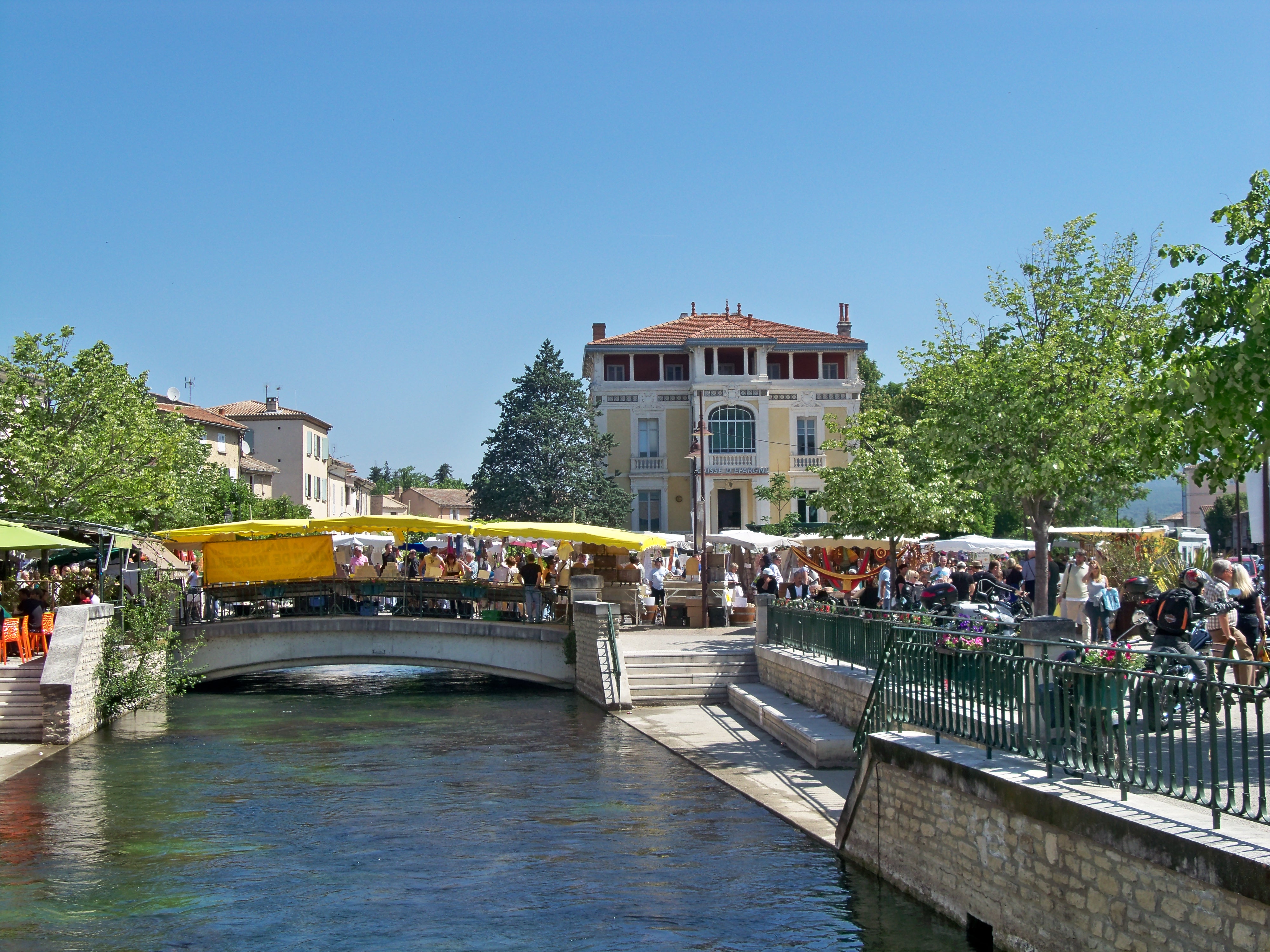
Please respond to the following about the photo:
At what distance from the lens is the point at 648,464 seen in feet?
181

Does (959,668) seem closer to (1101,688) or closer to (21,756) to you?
(1101,688)

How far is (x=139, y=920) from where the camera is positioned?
395 inches

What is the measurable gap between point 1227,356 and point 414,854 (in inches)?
349

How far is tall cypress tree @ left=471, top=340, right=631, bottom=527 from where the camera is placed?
52.6 m

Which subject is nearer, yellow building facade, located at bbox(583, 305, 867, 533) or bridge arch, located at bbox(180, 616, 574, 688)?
bridge arch, located at bbox(180, 616, 574, 688)

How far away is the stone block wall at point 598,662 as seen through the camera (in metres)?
21.8

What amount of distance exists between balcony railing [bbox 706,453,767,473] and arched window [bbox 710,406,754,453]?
0.18m

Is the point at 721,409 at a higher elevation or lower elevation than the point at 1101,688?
higher

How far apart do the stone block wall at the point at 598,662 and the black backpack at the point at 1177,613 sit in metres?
11.6

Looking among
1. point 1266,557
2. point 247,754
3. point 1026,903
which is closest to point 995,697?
point 1026,903

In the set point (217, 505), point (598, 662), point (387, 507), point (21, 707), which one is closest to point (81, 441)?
point (21, 707)

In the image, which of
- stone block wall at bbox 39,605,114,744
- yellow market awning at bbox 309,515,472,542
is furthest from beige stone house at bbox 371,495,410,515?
stone block wall at bbox 39,605,114,744

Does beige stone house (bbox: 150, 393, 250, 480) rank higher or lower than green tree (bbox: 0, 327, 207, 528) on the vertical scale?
higher

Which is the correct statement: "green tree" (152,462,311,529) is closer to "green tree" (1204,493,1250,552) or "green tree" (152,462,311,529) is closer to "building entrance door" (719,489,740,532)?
"building entrance door" (719,489,740,532)
